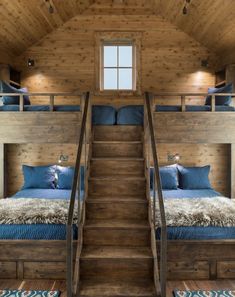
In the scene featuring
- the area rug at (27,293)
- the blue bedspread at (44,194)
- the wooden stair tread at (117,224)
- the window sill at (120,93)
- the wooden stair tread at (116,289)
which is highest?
the window sill at (120,93)

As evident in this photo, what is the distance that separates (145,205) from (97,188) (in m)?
0.67

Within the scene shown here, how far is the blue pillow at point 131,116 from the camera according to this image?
5.25 metres

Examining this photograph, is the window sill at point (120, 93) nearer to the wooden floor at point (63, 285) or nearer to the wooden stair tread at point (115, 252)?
the wooden stair tread at point (115, 252)

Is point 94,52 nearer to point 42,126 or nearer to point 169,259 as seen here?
point 42,126

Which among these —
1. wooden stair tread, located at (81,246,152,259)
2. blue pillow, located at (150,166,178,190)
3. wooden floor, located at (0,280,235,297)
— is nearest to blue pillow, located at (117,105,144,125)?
blue pillow, located at (150,166,178,190)

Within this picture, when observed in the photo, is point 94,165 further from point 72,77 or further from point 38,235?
point 72,77

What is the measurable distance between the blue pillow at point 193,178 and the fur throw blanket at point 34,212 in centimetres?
242

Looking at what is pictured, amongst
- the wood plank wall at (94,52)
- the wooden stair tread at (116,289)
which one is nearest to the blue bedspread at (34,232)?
the wooden stair tread at (116,289)

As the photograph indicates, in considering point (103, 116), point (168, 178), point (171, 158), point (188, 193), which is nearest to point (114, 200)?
point (103, 116)

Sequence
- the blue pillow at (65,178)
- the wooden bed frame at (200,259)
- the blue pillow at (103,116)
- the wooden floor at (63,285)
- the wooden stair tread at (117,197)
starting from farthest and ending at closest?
the blue pillow at (65,178), the blue pillow at (103,116), the wooden stair tread at (117,197), the wooden bed frame at (200,259), the wooden floor at (63,285)

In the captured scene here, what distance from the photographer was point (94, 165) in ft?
14.4

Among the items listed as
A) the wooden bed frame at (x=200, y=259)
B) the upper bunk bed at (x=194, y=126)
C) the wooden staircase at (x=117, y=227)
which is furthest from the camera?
the upper bunk bed at (x=194, y=126)

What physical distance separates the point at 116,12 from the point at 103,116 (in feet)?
9.35

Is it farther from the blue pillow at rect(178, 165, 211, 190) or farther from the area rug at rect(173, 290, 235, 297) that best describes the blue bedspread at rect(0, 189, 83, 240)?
the blue pillow at rect(178, 165, 211, 190)
